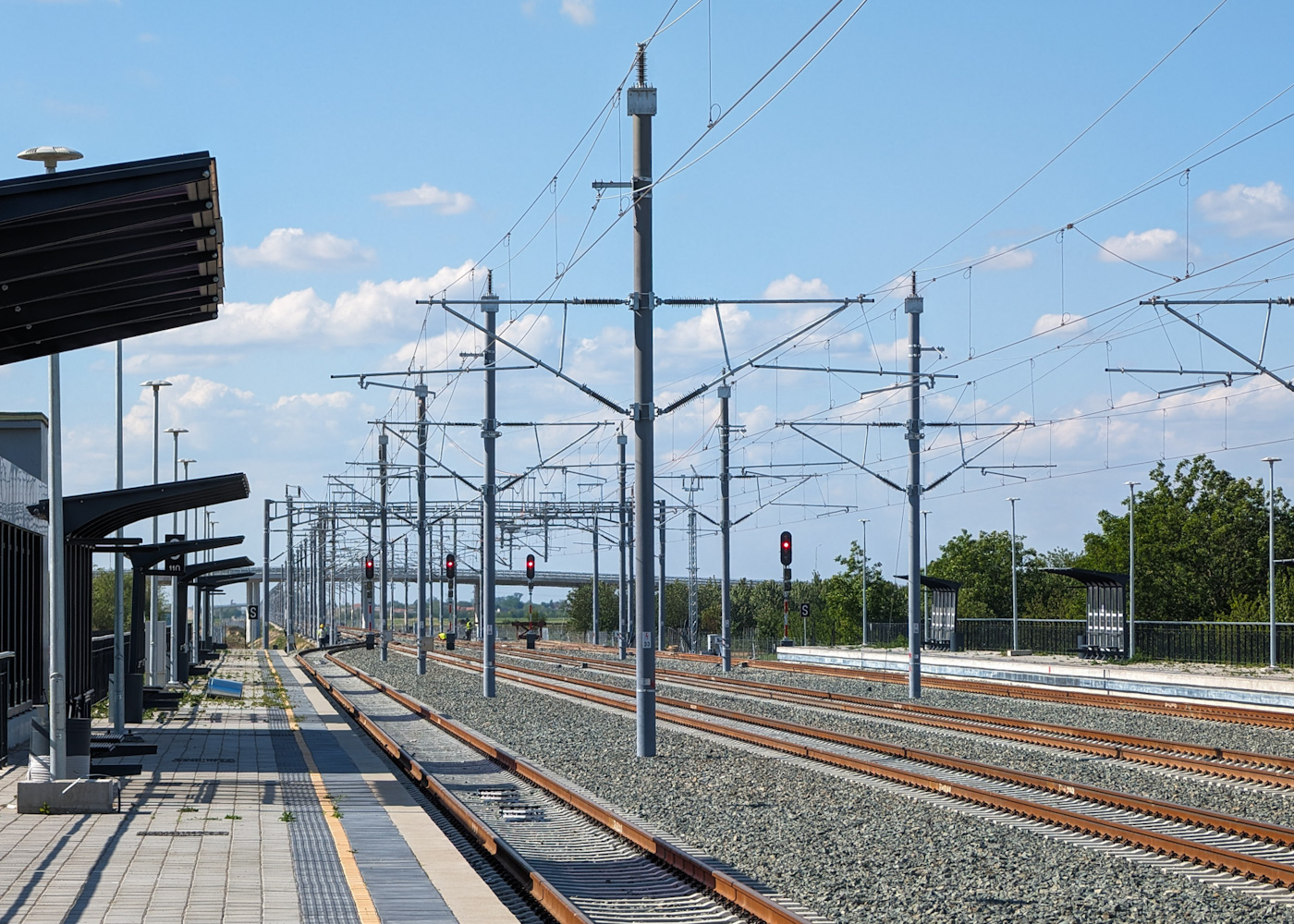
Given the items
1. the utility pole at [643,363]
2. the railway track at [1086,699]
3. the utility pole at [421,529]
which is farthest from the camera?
the utility pole at [421,529]

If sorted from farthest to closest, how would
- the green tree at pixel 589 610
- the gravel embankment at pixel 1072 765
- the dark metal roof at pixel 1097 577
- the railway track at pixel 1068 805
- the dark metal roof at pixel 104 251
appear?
the green tree at pixel 589 610 < the dark metal roof at pixel 1097 577 < the gravel embankment at pixel 1072 765 < the railway track at pixel 1068 805 < the dark metal roof at pixel 104 251

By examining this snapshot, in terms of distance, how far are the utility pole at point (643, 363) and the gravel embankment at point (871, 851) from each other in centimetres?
141

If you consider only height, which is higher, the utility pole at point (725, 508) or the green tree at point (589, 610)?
the utility pole at point (725, 508)

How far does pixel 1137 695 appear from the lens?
33812 millimetres

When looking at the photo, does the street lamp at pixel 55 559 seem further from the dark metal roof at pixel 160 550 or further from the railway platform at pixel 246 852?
the dark metal roof at pixel 160 550

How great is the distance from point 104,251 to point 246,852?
484cm

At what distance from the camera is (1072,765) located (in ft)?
64.9

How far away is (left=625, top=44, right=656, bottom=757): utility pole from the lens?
21.3 m

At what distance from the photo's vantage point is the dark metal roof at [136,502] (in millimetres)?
18172

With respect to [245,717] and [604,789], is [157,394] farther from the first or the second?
[604,789]

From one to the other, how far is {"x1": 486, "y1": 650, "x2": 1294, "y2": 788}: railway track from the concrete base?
12918 millimetres

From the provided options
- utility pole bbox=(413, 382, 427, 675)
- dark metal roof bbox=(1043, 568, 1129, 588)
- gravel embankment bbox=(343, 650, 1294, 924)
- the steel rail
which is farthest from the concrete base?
dark metal roof bbox=(1043, 568, 1129, 588)

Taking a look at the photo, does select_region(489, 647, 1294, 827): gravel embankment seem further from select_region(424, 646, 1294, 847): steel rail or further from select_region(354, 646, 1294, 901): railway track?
select_region(354, 646, 1294, 901): railway track

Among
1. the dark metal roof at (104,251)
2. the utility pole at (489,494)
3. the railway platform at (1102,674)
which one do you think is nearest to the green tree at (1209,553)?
the railway platform at (1102,674)
